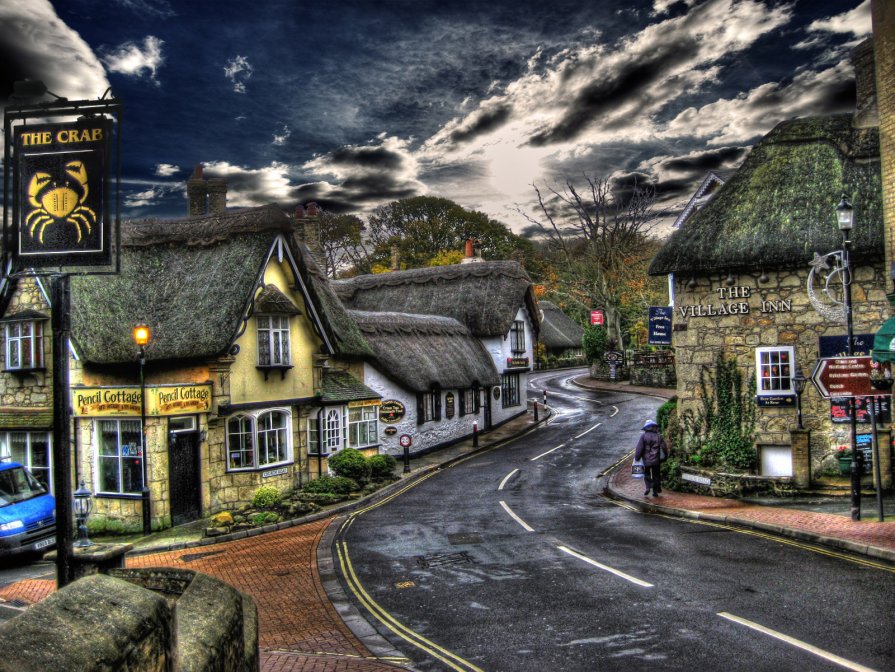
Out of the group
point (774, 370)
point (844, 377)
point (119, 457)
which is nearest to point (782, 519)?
point (844, 377)

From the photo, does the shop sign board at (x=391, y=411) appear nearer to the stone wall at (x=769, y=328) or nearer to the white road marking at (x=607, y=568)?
the stone wall at (x=769, y=328)

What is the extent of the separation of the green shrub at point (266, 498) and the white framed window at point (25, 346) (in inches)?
280

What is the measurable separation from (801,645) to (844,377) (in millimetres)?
7518

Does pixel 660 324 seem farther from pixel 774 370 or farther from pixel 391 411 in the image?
pixel 391 411

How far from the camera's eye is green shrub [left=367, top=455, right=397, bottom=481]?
77.8ft

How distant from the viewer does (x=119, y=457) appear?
1914cm

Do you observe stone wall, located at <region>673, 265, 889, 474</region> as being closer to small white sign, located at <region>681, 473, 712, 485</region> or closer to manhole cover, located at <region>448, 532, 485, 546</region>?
small white sign, located at <region>681, 473, 712, 485</region>

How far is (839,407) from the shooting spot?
19.4 metres

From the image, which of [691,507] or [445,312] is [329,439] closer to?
[691,507]

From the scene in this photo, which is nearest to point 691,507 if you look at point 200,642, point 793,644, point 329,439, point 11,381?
point 793,644

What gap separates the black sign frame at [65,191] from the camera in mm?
9180

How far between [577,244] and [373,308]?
28.9 m

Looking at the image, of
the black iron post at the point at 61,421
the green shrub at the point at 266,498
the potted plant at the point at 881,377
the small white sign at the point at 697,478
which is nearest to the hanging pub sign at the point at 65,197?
the black iron post at the point at 61,421

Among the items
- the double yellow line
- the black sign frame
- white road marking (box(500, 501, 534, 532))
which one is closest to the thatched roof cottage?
white road marking (box(500, 501, 534, 532))
